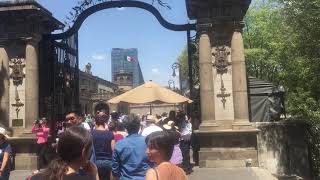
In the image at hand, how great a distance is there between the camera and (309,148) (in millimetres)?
16438

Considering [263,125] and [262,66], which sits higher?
[262,66]

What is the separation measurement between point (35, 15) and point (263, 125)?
799 centimetres

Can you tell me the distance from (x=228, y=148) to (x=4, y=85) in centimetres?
726

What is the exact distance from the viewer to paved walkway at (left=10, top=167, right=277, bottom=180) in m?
12.2

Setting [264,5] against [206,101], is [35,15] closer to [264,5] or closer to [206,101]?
[206,101]

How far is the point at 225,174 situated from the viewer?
43.0 feet

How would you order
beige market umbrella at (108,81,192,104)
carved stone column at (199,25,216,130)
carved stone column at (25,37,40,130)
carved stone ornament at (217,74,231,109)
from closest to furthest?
carved stone column at (199,25,216,130) < carved stone ornament at (217,74,231,109) < beige market umbrella at (108,81,192,104) < carved stone column at (25,37,40,130)

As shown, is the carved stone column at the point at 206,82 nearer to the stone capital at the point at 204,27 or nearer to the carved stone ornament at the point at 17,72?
the stone capital at the point at 204,27

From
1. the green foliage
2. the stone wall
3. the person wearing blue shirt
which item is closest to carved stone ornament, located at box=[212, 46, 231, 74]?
the stone wall

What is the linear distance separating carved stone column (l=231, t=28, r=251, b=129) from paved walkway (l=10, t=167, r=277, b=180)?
4.85ft

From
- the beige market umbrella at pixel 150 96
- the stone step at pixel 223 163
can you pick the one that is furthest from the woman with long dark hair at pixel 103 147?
the beige market umbrella at pixel 150 96

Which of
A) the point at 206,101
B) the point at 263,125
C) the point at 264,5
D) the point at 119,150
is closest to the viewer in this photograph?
the point at 119,150

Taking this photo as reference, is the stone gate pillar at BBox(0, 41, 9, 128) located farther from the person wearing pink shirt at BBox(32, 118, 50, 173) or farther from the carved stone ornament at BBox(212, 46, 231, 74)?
the carved stone ornament at BBox(212, 46, 231, 74)

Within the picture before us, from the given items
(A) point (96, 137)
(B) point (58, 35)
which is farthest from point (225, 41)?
(A) point (96, 137)
